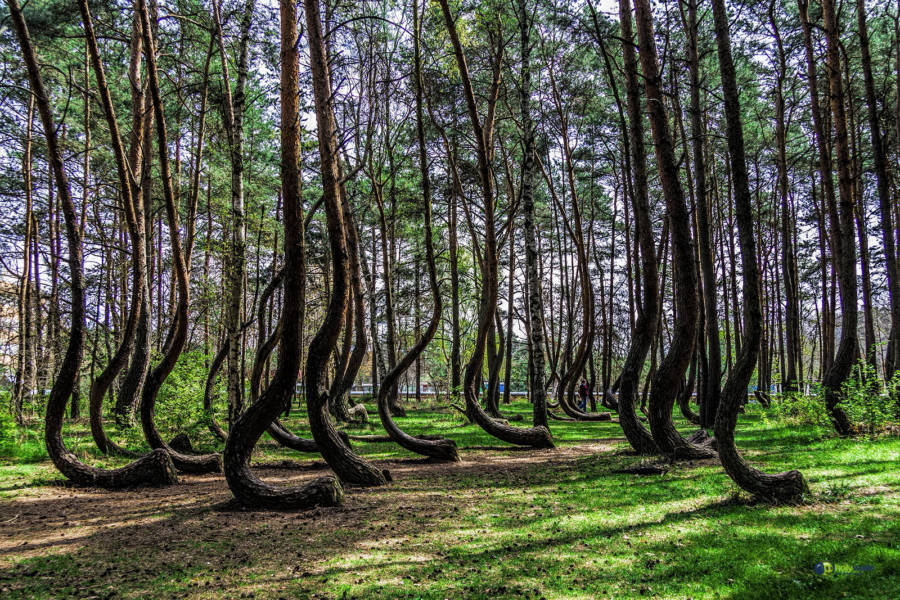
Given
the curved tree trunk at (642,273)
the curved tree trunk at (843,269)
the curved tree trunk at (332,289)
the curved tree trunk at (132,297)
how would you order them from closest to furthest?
the curved tree trunk at (332,289), the curved tree trunk at (132,297), the curved tree trunk at (642,273), the curved tree trunk at (843,269)

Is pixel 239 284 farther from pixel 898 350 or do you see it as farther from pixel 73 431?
pixel 898 350

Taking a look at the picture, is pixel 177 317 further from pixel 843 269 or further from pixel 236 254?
pixel 843 269

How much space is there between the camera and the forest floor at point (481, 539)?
373cm

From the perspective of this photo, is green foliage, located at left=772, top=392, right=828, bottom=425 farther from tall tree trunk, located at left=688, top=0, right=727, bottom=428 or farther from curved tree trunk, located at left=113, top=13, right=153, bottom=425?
curved tree trunk, located at left=113, top=13, right=153, bottom=425

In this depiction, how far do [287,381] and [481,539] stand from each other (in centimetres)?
312

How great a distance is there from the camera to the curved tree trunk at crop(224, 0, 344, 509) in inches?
245

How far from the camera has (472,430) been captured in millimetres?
15781

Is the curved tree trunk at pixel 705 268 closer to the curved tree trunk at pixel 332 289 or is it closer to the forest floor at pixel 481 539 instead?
the forest floor at pixel 481 539

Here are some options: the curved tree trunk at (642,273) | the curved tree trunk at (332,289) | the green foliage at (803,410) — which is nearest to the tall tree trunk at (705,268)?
the green foliage at (803,410)

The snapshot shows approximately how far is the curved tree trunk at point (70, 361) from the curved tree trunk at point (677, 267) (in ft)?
27.4

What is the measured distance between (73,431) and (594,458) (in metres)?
13.2

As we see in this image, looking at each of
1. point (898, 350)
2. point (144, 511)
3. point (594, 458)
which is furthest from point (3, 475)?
point (898, 350)

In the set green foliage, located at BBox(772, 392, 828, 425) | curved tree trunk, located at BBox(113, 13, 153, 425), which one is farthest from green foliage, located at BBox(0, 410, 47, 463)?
green foliage, located at BBox(772, 392, 828, 425)

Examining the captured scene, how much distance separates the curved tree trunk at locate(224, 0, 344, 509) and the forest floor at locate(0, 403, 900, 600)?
239 millimetres
